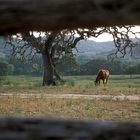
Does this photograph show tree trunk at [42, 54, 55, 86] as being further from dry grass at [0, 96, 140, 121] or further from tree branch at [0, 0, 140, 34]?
tree branch at [0, 0, 140, 34]

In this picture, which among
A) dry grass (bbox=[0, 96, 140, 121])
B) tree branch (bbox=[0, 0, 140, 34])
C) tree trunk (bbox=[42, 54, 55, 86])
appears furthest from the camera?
tree trunk (bbox=[42, 54, 55, 86])

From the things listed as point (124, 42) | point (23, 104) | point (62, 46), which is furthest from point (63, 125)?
point (62, 46)

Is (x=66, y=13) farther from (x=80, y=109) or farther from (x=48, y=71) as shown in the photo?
(x=48, y=71)

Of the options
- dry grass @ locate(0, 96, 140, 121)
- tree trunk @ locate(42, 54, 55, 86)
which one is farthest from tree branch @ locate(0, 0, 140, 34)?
tree trunk @ locate(42, 54, 55, 86)

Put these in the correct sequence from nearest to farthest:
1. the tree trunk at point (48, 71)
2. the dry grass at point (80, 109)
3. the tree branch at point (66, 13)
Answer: the tree branch at point (66, 13) < the dry grass at point (80, 109) < the tree trunk at point (48, 71)

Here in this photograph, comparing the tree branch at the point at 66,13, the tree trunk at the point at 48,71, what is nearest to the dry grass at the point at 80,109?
the tree branch at the point at 66,13

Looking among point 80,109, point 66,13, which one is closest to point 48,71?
point 80,109

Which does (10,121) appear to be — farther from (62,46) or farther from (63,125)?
(62,46)

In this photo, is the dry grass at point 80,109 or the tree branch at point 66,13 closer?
the tree branch at point 66,13

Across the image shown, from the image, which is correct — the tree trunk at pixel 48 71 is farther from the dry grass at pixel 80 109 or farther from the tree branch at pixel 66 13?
the tree branch at pixel 66 13

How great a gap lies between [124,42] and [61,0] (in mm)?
25406

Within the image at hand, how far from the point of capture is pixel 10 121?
4.08 ft

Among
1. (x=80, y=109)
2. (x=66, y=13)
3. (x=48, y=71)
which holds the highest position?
(x=66, y=13)

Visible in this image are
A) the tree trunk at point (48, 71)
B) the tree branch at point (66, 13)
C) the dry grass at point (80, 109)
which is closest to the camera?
the tree branch at point (66, 13)
